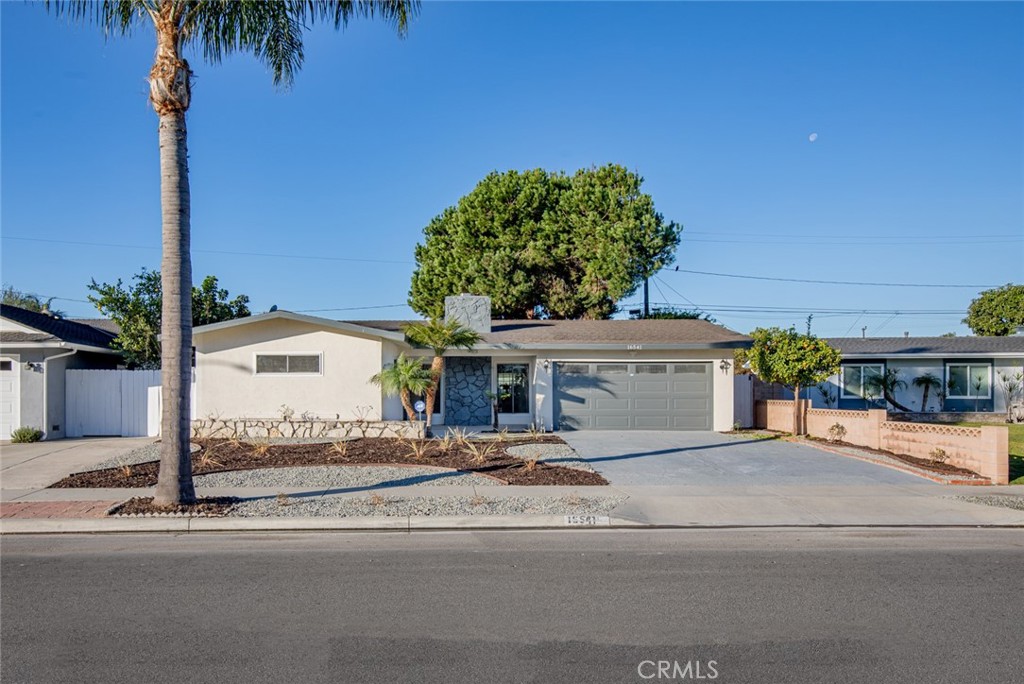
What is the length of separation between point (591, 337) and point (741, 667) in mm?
15860

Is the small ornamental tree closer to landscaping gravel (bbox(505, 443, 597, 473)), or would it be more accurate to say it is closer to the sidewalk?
the sidewalk

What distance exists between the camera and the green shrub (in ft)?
54.7

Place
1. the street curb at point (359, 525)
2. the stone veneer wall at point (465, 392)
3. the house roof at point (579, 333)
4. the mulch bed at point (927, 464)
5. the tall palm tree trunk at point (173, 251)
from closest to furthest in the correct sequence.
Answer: the street curb at point (359, 525) → the tall palm tree trunk at point (173, 251) → the mulch bed at point (927, 464) → the house roof at point (579, 333) → the stone veneer wall at point (465, 392)

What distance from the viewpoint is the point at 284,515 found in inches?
367

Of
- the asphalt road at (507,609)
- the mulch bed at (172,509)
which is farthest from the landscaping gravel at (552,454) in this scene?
the mulch bed at (172,509)

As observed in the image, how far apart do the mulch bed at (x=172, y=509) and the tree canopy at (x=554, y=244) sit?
69.5 feet

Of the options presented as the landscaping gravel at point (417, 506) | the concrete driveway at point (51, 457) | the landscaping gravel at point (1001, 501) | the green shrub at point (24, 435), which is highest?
the green shrub at point (24, 435)

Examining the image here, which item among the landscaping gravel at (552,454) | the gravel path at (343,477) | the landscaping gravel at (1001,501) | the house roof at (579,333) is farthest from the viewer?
the house roof at (579,333)

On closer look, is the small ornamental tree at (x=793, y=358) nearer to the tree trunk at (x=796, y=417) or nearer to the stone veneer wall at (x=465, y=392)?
the tree trunk at (x=796, y=417)

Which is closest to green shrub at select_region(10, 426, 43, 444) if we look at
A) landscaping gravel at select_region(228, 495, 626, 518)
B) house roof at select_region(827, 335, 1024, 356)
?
landscaping gravel at select_region(228, 495, 626, 518)

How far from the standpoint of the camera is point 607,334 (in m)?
20.9

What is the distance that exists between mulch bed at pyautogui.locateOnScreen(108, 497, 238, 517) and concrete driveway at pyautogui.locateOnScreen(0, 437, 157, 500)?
2.50 m

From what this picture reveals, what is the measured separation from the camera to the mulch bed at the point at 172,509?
9.26 meters

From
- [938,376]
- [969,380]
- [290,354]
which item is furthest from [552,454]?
[969,380]
